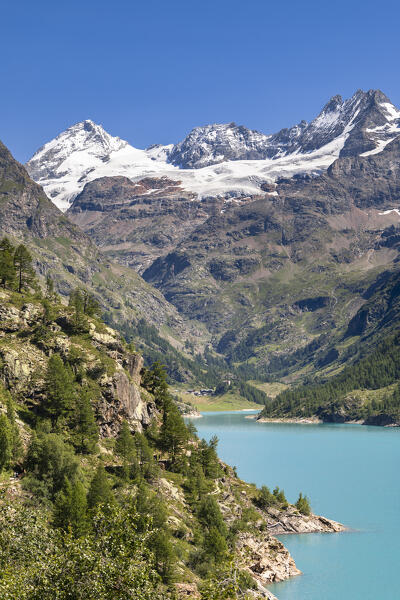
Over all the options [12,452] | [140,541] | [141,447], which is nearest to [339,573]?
[141,447]

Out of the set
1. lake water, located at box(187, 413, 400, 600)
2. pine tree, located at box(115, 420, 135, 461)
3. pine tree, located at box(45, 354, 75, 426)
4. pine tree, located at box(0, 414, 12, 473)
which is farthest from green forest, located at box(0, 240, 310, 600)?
lake water, located at box(187, 413, 400, 600)

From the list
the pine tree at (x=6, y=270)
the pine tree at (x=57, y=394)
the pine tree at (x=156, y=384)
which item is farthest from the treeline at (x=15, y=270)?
the pine tree at (x=156, y=384)

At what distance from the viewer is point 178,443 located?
107m

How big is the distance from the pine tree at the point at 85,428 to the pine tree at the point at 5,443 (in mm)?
17871

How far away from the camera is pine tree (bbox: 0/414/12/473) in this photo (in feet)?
222

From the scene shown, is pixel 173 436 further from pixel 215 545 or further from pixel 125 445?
pixel 215 545

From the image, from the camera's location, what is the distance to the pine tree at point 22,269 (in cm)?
11969

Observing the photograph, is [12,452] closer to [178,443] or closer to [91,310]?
[178,443]

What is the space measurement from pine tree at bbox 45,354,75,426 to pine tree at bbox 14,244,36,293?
115ft

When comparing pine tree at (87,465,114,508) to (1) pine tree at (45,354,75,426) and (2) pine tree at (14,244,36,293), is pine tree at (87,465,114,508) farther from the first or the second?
(2) pine tree at (14,244,36,293)

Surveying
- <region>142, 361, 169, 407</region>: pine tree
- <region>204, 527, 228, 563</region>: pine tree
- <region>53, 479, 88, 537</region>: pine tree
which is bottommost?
<region>204, 527, 228, 563</region>: pine tree

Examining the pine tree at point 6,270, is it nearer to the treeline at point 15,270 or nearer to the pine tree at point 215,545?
the treeline at point 15,270

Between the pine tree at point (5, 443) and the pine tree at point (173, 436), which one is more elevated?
the pine tree at point (5, 443)

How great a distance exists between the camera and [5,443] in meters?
67.9
